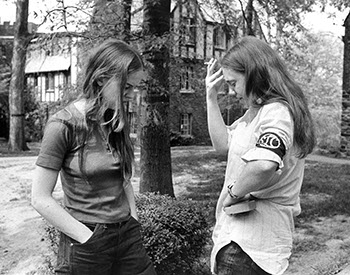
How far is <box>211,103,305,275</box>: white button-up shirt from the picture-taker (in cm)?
218

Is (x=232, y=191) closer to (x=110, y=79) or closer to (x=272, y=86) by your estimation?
(x=272, y=86)

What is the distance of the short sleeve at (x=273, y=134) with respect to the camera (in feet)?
6.73

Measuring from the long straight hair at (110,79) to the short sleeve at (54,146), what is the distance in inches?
5.2

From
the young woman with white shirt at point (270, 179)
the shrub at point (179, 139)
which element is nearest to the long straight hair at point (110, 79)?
the young woman with white shirt at point (270, 179)

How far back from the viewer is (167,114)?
6.95m

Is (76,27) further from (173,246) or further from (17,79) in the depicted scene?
→ (17,79)

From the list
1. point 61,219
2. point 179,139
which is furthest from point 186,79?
point 179,139

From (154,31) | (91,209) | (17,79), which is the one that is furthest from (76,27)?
(17,79)

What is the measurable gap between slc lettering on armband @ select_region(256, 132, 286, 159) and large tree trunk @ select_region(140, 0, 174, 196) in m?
4.16

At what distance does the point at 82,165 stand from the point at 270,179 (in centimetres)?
87

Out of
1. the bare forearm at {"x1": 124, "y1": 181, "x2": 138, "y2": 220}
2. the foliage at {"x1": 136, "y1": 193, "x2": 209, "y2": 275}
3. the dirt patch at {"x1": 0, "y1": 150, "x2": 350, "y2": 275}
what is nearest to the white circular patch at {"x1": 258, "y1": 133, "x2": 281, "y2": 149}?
the bare forearm at {"x1": 124, "y1": 181, "x2": 138, "y2": 220}

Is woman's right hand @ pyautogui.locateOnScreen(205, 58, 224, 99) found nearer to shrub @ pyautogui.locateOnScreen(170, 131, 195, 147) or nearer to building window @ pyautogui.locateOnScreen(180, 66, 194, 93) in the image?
building window @ pyautogui.locateOnScreen(180, 66, 194, 93)

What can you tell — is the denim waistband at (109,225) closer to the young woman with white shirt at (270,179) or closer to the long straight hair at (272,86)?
the young woman with white shirt at (270,179)

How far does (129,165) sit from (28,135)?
29723mm
